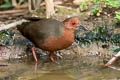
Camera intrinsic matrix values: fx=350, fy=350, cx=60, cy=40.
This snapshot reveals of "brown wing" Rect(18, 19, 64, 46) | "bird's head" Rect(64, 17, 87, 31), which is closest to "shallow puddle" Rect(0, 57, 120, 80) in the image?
"brown wing" Rect(18, 19, 64, 46)

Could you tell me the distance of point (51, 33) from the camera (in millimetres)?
7059

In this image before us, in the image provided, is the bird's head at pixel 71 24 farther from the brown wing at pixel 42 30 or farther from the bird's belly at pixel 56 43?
the bird's belly at pixel 56 43

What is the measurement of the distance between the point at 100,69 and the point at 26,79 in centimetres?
152

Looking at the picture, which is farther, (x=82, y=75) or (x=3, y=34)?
(x=3, y=34)

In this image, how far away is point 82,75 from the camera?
6.61 metres

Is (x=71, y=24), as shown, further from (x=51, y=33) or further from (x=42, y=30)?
(x=42, y=30)

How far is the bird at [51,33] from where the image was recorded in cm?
703

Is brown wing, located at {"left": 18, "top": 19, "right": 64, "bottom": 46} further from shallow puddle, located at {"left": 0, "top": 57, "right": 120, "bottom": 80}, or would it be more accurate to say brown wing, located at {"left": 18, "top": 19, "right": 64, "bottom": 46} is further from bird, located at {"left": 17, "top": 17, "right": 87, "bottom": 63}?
shallow puddle, located at {"left": 0, "top": 57, "right": 120, "bottom": 80}

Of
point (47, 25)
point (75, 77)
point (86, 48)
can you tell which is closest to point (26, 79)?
point (75, 77)

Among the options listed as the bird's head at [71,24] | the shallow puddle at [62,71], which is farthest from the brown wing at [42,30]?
the shallow puddle at [62,71]

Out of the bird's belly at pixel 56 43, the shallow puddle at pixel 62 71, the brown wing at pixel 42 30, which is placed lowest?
the shallow puddle at pixel 62 71

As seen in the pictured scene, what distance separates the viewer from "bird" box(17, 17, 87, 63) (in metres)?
7.03

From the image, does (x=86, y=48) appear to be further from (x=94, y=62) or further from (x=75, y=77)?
(x=75, y=77)

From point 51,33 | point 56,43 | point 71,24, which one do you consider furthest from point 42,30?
point 71,24
